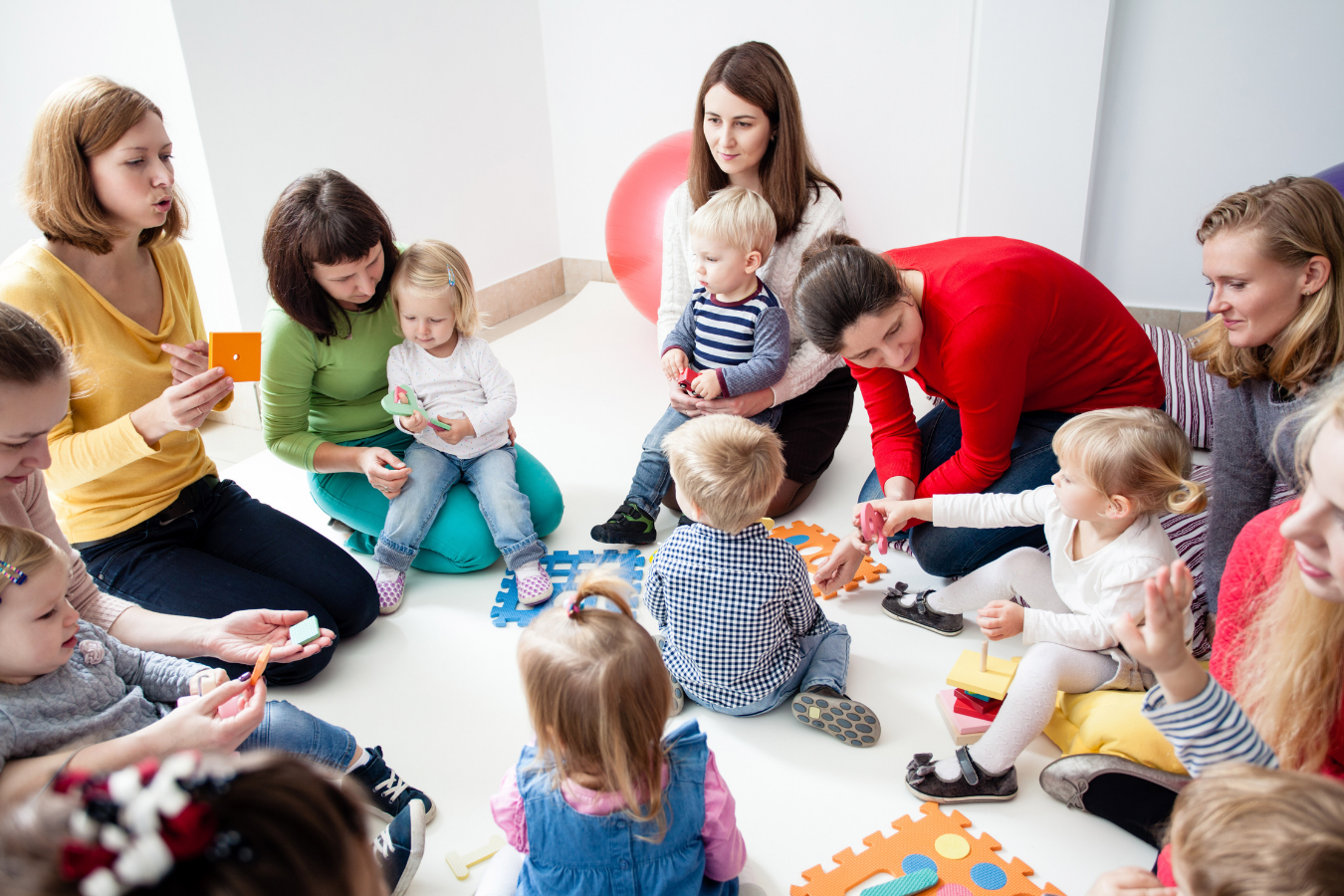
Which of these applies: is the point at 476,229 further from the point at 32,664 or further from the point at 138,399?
the point at 32,664

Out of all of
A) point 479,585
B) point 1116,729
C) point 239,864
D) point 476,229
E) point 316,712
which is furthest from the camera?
point 476,229

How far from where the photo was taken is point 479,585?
7.98 ft

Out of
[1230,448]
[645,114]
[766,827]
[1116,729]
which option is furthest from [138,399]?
[645,114]

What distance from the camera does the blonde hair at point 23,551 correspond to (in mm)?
1263

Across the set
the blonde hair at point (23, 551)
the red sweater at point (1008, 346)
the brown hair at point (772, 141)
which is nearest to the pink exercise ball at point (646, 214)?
the brown hair at point (772, 141)

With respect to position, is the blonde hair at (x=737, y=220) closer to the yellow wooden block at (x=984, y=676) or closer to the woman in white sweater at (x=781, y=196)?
the woman in white sweater at (x=781, y=196)

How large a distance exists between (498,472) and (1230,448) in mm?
1713

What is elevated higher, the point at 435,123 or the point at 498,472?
the point at 435,123

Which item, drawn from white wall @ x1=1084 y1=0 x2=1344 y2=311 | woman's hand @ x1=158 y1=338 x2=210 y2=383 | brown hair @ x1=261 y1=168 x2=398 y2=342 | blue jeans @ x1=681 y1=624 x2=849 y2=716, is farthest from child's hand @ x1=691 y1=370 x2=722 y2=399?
white wall @ x1=1084 y1=0 x2=1344 y2=311

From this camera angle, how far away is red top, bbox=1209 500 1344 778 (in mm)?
1298

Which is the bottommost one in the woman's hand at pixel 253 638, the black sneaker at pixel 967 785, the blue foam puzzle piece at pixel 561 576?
the blue foam puzzle piece at pixel 561 576

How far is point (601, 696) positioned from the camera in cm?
116

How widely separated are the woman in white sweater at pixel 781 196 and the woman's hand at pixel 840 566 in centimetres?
43

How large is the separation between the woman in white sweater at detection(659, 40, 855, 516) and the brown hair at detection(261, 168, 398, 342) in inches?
36.3
